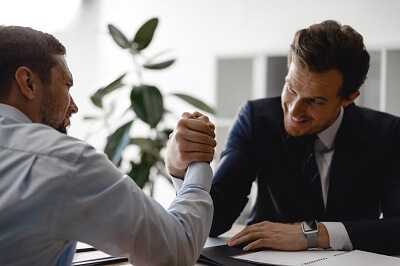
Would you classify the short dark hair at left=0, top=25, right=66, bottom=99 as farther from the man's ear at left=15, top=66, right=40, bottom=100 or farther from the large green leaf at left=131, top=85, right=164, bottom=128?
the large green leaf at left=131, top=85, right=164, bottom=128

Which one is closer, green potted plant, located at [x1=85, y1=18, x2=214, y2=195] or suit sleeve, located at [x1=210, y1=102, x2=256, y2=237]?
suit sleeve, located at [x1=210, y1=102, x2=256, y2=237]

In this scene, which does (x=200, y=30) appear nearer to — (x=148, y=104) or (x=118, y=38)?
(x=118, y=38)

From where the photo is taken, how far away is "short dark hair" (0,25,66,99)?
100 cm

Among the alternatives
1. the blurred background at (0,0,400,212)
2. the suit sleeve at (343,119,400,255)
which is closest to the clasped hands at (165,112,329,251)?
the suit sleeve at (343,119,400,255)

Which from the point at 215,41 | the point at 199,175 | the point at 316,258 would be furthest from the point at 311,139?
the point at 215,41

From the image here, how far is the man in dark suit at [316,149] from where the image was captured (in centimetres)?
169

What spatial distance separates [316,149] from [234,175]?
313 millimetres

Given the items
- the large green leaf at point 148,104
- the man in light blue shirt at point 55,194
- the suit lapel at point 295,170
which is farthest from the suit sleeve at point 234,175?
the large green leaf at point 148,104

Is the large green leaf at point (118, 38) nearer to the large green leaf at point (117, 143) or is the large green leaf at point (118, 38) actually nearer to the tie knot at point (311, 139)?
the large green leaf at point (117, 143)

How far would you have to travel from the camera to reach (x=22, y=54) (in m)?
1.00

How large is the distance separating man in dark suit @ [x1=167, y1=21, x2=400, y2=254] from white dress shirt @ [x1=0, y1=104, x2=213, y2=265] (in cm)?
66

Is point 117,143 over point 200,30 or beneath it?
beneath

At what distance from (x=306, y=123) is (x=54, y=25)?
3759mm

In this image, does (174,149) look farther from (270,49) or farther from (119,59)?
(119,59)
